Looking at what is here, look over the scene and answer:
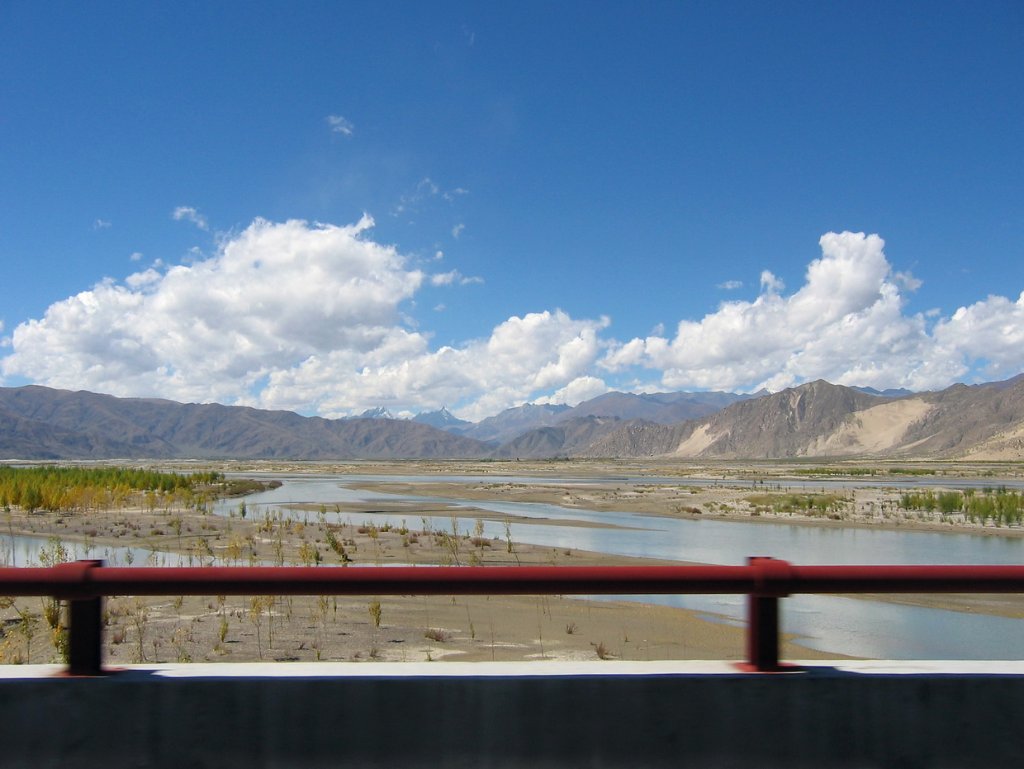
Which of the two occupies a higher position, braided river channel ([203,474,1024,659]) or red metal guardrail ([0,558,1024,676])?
red metal guardrail ([0,558,1024,676])

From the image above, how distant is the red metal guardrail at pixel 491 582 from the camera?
14.0ft

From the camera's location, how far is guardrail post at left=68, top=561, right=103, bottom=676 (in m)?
4.22

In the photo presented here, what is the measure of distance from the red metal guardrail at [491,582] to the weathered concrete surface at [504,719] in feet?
0.91

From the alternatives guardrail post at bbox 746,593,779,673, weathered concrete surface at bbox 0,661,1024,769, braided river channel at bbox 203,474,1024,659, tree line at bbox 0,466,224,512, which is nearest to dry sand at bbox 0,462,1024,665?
braided river channel at bbox 203,474,1024,659

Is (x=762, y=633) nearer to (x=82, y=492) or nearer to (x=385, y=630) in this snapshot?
(x=385, y=630)

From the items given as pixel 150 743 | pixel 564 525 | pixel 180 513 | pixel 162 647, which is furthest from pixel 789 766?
pixel 180 513

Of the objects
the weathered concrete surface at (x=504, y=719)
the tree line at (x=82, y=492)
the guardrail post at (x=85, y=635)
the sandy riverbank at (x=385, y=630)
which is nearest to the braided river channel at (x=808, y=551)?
the sandy riverbank at (x=385, y=630)

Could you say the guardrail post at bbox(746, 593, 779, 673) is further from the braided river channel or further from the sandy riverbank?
the sandy riverbank

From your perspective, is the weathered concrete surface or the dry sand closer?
the weathered concrete surface

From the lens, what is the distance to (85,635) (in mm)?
4301

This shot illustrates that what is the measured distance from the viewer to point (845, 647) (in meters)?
13.6

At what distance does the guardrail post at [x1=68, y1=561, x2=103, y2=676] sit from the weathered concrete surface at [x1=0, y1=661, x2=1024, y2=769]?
0.46 ft

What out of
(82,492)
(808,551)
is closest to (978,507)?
(808,551)

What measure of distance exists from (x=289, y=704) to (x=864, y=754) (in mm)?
2775
